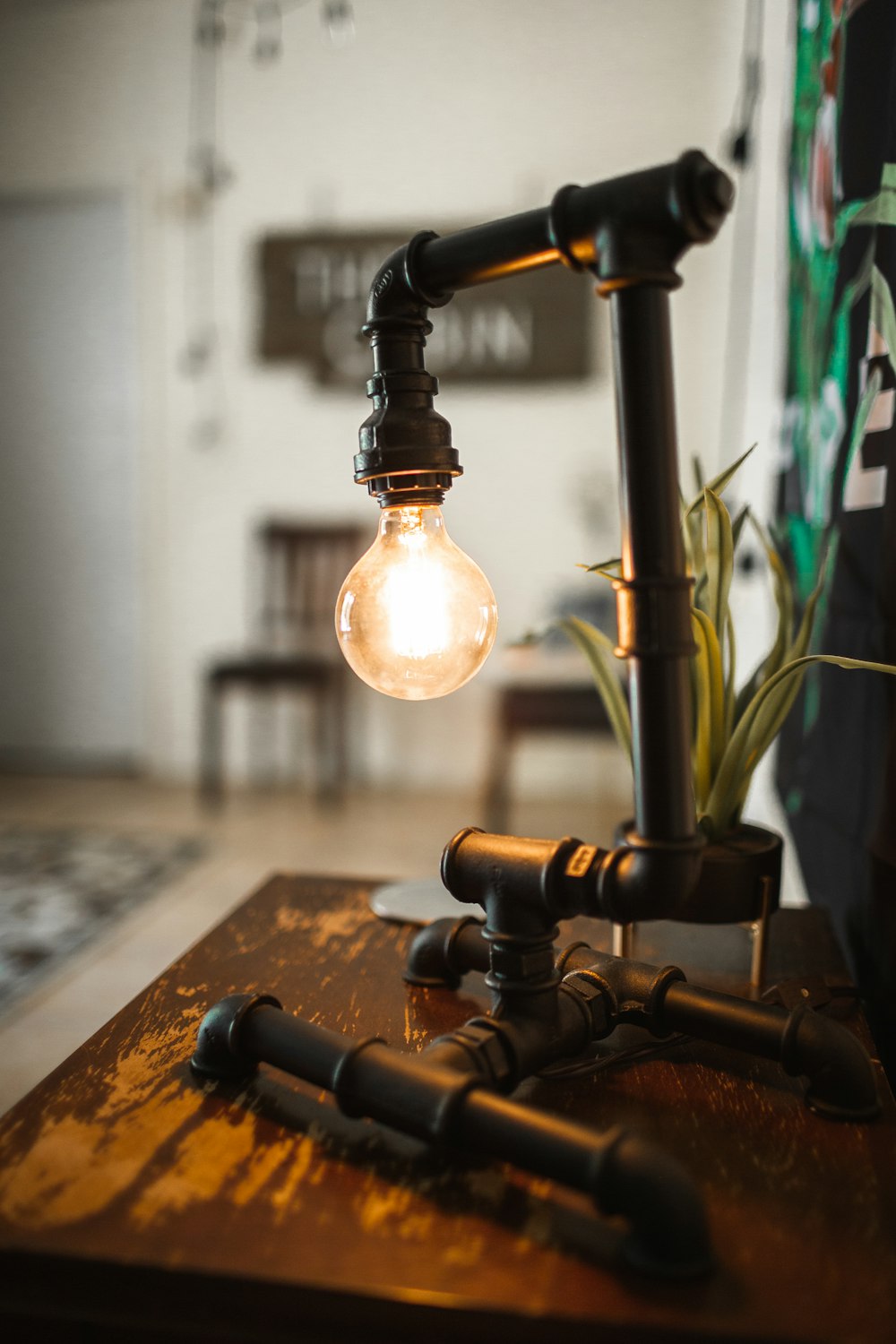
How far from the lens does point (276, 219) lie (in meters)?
4.03

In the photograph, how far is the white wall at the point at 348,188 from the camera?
12.5ft

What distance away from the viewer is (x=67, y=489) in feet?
14.1

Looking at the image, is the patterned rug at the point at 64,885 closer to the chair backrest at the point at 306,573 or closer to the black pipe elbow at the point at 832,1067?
the chair backrest at the point at 306,573

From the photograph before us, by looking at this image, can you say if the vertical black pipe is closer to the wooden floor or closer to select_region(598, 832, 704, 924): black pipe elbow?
select_region(598, 832, 704, 924): black pipe elbow

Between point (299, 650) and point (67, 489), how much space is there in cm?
124

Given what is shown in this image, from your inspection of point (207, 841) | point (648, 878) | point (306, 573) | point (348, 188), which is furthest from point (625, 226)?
point (348, 188)

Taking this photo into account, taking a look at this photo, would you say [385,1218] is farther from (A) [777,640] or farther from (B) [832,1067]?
(A) [777,640]

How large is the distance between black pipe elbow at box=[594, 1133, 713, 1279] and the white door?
409cm

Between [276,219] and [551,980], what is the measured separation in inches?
158

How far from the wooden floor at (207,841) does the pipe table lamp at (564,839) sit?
1.48 m

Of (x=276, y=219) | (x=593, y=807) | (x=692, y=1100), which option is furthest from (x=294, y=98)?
(x=692, y=1100)

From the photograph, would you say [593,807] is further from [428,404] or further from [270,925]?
[428,404]

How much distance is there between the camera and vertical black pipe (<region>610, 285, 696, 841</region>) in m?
0.55

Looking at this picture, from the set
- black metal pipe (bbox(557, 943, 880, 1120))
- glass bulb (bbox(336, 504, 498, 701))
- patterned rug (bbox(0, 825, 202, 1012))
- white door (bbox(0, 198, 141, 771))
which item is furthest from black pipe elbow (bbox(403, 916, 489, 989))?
white door (bbox(0, 198, 141, 771))
